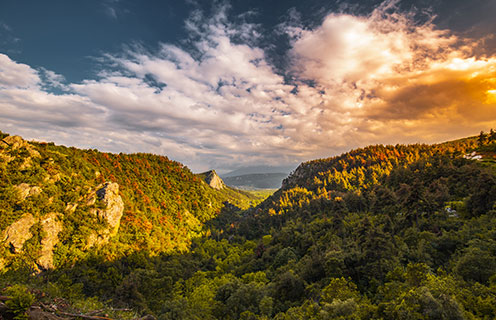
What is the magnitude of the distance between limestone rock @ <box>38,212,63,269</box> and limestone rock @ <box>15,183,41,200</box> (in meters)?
8.82

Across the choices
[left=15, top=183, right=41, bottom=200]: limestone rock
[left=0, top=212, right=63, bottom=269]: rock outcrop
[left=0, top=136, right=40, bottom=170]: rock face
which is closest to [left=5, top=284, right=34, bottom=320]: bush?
[left=0, top=212, right=63, bottom=269]: rock outcrop

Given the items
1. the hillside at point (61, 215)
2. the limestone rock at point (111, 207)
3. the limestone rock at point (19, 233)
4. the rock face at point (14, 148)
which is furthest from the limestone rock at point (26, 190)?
the limestone rock at point (111, 207)

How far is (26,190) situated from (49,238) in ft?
58.2

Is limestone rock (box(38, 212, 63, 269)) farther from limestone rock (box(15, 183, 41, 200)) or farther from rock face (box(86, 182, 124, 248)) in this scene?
rock face (box(86, 182, 124, 248))

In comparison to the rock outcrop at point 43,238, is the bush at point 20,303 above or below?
above

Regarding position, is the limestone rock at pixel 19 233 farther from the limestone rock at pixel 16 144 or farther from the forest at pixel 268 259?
the limestone rock at pixel 16 144

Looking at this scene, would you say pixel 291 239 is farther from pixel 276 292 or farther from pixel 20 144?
pixel 20 144

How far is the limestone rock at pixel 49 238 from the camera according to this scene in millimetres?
67375

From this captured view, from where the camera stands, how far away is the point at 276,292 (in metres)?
63.3

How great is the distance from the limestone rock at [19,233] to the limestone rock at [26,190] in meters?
7.33

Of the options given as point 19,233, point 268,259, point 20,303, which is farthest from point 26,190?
point 268,259

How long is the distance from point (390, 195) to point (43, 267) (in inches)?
5373

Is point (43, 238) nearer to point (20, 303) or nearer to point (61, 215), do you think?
point (61, 215)

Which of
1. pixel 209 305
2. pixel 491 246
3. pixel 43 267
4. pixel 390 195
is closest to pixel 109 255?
pixel 43 267
